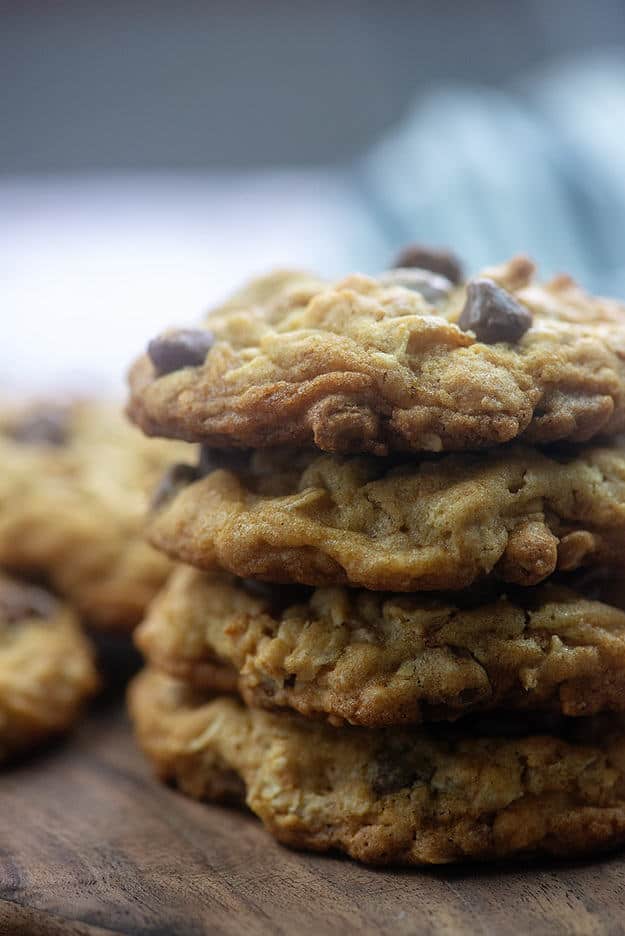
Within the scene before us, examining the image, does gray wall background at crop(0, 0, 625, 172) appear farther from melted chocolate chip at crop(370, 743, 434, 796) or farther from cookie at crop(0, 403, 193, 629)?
melted chocolate chip at crop(370, 743, 434, 796)

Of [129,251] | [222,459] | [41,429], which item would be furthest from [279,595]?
[129,251]

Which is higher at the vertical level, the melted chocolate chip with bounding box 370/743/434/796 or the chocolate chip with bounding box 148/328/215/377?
the chocolate chip with bounding box 148/328/215/377

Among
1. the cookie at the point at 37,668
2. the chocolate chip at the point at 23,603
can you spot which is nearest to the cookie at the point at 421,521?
the cookie at the point at 37,668

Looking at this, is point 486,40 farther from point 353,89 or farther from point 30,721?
point 30,721

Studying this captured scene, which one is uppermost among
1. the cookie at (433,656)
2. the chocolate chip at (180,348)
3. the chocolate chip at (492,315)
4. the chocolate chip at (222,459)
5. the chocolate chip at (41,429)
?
the chocolate chip at (41,429)

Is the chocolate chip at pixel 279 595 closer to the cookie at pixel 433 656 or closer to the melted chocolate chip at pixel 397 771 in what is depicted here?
the cookie at pixel 433 656

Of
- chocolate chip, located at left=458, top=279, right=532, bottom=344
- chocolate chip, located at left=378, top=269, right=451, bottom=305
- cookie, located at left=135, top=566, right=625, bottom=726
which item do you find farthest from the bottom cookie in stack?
chocolate chip, located at left=378, top=269, right=451, bottom=305

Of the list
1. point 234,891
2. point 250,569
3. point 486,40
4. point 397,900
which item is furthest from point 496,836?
point 486,40
